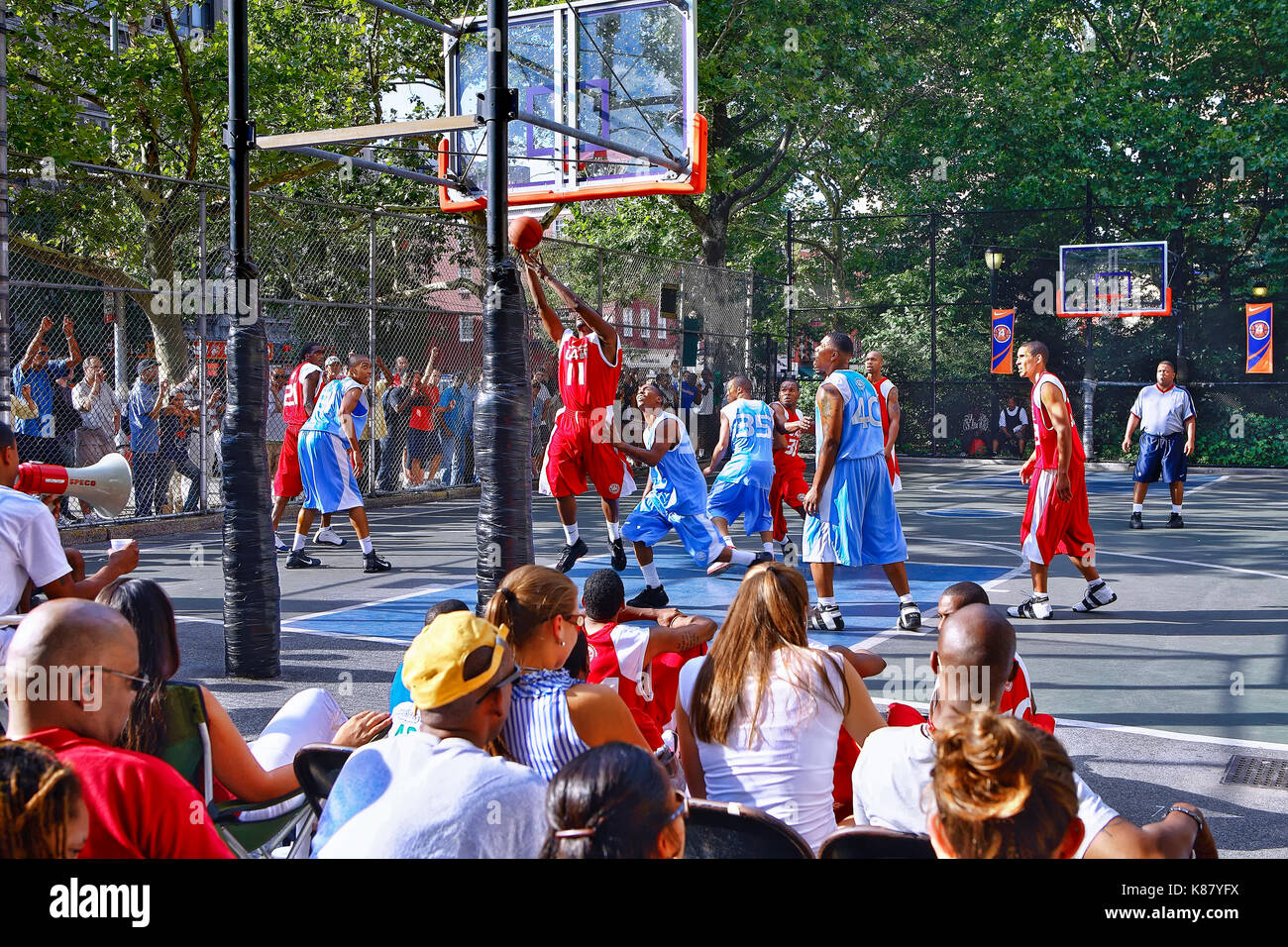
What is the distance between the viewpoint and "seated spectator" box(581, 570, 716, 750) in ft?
15.2

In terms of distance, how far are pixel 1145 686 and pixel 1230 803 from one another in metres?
2.09

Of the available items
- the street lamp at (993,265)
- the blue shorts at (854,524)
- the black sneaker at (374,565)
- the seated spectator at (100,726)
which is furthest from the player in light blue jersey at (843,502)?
the street lamp at (993,265)

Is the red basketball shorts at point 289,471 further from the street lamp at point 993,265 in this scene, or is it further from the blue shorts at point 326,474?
the street lamp at point 993,265

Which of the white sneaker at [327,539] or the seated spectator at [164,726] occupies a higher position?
the seated spectator at [164,726]

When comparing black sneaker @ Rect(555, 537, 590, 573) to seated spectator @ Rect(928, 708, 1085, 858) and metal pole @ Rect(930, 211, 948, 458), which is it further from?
metal pole @ Rect(930, 211, 948, 458)

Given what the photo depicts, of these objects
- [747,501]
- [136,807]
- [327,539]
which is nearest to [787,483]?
[747,501]

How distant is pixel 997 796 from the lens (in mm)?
2432

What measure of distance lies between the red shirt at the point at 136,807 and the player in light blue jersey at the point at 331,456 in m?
9.43

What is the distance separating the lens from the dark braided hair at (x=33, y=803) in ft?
7.49

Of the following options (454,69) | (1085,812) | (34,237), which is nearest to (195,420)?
(34,237)

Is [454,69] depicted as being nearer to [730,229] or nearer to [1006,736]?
[1006,736]

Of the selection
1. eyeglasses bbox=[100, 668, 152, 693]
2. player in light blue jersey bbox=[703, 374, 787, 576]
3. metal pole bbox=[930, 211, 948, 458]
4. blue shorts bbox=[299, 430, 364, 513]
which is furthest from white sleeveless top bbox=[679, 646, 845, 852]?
metal pole bbox=[930, 211, 948, 458]

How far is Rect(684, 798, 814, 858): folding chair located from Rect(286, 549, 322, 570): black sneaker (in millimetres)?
9666

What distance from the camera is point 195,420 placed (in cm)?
1459
